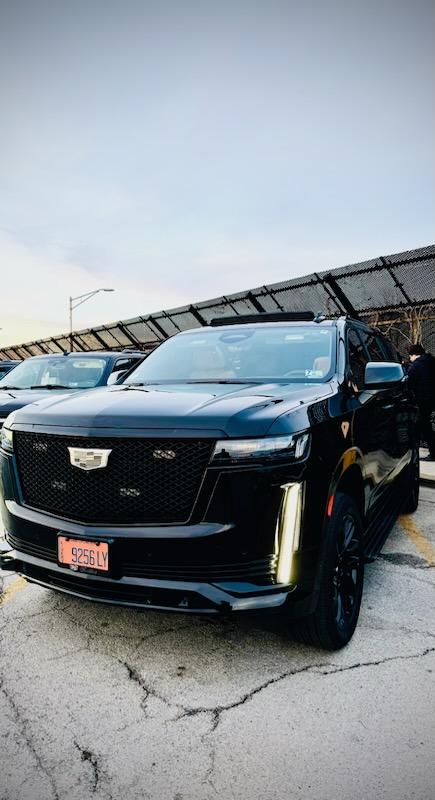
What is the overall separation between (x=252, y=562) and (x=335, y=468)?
2.18 ft

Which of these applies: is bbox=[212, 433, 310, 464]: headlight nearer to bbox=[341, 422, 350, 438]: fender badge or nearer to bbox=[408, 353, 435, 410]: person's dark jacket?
bbox=[341, 422, 350, 438]: fender badge

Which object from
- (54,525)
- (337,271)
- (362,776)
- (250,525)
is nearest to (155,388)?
(54,525)

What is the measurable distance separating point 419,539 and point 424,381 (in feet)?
15.2

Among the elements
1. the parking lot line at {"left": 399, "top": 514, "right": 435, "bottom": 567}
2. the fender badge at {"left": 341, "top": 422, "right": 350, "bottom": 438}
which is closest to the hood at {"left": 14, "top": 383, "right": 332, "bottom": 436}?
the fender badge at {"left": 341, "top": 422, "right": 350, "bottom": 438}

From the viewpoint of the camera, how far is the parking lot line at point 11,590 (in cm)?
348

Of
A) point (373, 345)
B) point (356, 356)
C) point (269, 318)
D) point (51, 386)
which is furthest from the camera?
point (51, 386)

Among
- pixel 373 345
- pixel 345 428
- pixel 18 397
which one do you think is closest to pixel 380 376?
pixel 345 428

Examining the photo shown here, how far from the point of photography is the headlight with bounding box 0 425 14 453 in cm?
293

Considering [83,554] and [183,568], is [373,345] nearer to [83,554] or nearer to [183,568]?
[183,568]

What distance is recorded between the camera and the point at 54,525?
262cm

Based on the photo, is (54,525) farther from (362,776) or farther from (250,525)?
(362,776)

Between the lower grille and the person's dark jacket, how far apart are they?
7291 millimetres

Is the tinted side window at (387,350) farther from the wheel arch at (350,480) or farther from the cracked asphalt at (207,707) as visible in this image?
the cracked asphalt at (207,707)

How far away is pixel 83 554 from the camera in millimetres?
2504
